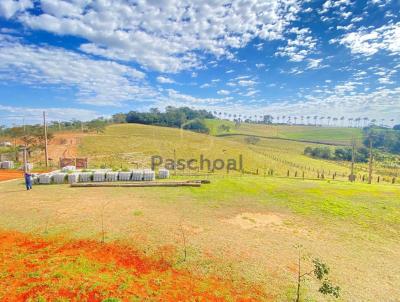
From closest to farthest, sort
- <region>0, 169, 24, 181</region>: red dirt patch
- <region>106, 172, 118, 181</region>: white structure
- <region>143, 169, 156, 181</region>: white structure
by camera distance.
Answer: <region>106, 172, 118, 181</region>: white structure
<region>143, 169, 156, 181</region>: white structure
<region>0, 169, 24, 181</region>: red dirt patch

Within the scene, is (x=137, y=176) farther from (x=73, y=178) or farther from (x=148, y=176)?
(x=73, y=178)

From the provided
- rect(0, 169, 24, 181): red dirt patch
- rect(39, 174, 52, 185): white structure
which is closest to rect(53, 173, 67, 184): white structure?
rect(39, 174, 52, 185): white structure

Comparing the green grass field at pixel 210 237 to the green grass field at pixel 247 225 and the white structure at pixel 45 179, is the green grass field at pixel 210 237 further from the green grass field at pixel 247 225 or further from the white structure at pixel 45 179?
the white structure at pixel 45 179

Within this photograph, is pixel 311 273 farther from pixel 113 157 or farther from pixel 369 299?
pixel 113 157

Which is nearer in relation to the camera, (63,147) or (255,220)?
(255,220)

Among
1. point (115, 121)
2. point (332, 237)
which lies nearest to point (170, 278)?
point (332, 237)

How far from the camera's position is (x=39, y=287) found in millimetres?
7609

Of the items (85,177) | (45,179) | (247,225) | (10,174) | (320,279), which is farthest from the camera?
(10,174)

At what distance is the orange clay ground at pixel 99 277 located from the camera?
291 inches

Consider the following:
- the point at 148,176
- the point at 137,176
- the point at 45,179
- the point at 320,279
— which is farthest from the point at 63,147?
the point at 320,279

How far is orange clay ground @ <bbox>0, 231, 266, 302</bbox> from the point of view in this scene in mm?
7387

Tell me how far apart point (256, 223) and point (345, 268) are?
5.12 metres

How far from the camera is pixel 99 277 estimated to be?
820 cm

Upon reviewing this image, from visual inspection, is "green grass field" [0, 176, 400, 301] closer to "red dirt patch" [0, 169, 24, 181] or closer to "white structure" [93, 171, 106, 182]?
"white structure" [93, 171, 106, 182]
